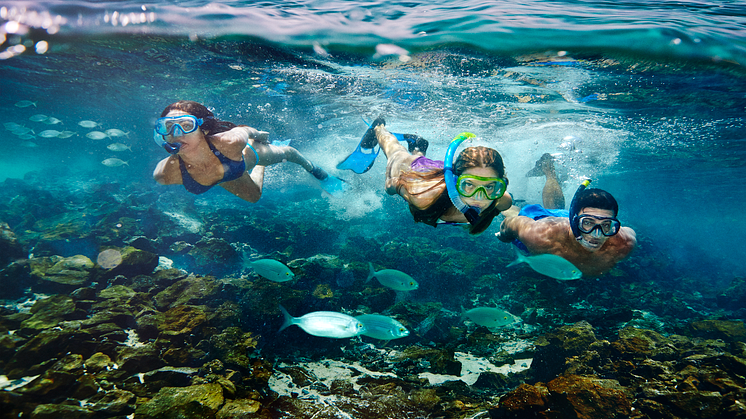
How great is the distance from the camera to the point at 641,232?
1933 centimetres

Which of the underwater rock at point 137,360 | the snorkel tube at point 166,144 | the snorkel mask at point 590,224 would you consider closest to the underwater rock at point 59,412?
the underwater rock at point 137,360

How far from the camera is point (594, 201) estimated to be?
Result: 3.63 meters

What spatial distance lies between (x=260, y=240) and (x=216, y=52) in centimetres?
729

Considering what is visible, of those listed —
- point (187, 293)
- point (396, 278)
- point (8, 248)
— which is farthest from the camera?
point (8, 248)

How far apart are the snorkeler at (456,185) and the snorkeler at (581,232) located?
35.3 inches

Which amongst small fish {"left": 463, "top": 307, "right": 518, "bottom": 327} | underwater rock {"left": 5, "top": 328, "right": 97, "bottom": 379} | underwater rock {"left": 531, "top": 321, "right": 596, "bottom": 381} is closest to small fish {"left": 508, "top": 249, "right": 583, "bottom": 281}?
small fish {"left": 463, "top": 307, "right": 518, "bottom": 327}

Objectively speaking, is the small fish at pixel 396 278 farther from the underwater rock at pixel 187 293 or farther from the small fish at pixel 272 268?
the underwater rock at pixel 187 293

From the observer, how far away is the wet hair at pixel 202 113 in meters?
4.03

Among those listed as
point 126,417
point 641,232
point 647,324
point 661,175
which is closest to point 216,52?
point 126,417

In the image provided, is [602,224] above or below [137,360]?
above

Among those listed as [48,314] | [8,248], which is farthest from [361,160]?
[8,248]

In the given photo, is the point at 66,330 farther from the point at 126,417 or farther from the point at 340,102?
the point at 340,102

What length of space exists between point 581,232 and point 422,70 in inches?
332

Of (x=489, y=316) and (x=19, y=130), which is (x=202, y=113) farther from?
(x=19, y=130)
